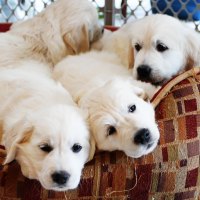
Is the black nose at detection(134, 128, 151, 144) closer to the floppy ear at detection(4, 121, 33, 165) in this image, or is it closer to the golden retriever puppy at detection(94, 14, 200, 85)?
the floppy ear at detection(4, 121, 33, 165)

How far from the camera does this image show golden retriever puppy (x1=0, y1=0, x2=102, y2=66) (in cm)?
217

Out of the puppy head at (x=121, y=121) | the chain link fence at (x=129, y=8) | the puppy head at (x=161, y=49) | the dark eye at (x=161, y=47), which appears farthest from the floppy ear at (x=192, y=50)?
the puppy head at (x=121, y=121)

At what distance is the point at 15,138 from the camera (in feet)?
4.70

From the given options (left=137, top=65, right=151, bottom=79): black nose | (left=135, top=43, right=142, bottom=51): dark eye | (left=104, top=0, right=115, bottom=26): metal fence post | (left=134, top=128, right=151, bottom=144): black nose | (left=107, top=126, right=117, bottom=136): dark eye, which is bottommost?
(left=104, top=0, right=115, bottom=26): metal fence post

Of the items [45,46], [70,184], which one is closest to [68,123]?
[70,184]

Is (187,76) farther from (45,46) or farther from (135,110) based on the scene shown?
(45,46)

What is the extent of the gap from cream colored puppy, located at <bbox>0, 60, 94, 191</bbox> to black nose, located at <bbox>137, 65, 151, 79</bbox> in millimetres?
379

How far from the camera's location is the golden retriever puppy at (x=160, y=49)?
186cm

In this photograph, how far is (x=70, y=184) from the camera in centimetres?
135

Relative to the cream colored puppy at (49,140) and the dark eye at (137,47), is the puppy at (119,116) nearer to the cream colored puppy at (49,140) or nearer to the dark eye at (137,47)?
the cream colored puppy at (49,140)

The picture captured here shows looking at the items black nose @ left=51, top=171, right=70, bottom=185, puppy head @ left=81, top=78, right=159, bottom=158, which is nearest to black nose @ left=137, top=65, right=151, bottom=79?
puppy head @ left=81, top=78, right=159, bottom=158

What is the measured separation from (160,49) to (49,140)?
737 mm

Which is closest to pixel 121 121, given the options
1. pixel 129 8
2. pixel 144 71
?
pixel 144 71

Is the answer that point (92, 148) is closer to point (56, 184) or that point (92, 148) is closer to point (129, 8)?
point (56, 184)
